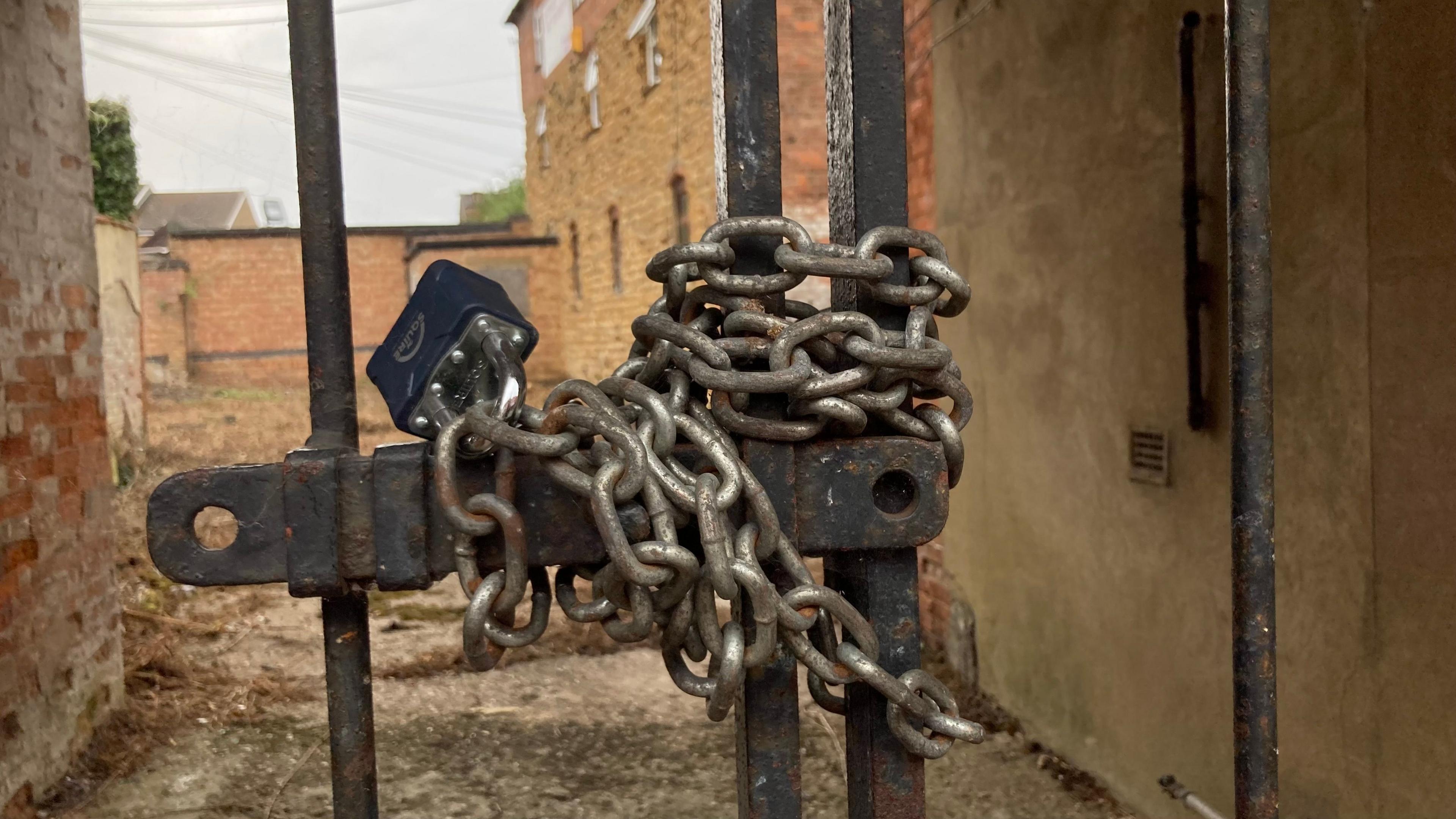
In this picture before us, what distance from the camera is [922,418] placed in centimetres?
92

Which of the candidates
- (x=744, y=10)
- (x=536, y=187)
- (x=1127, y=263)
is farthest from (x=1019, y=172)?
(x=536, y=187)

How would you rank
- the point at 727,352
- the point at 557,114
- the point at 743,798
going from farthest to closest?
the point at 557,114 → the point at 743,798 → the point at 727,352

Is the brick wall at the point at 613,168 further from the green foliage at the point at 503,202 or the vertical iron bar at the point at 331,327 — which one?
the green foliage at the point at 503,202

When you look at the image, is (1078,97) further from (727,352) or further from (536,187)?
(536,187)

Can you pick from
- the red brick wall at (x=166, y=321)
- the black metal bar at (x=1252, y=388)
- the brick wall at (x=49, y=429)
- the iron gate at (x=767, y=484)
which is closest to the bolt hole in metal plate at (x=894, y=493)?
the iron gate at (x=767, y=484)

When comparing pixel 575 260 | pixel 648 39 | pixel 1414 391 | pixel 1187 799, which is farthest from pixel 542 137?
pixel 1414 391

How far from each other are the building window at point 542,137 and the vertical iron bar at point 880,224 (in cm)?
1992

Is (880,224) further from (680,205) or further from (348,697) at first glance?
(680,205)

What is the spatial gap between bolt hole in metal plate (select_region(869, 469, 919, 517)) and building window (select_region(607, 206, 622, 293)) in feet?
A: 51.0

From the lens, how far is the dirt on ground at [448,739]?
11.5 ft

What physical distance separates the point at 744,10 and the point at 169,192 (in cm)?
4565

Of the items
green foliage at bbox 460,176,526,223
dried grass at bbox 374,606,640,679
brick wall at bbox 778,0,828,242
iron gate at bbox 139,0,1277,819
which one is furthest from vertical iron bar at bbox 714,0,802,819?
green foliage at bbox 460,176,526,223

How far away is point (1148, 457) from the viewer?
312 centimetres

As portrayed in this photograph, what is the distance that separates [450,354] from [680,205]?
12.4 m
